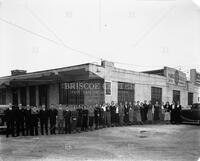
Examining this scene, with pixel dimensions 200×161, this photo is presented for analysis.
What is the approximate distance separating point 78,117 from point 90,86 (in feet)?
14.0

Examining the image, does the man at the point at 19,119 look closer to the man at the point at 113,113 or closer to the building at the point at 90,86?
the building at the point at 90,86

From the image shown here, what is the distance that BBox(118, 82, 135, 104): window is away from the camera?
63.0 feet

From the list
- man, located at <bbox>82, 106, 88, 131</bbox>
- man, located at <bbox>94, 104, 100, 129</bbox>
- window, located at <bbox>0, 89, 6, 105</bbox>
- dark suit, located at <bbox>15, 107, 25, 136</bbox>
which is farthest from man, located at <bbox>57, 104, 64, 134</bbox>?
window, located at <bbox>0, 89, 6, 105</bbox>

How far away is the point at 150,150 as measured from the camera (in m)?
8.15

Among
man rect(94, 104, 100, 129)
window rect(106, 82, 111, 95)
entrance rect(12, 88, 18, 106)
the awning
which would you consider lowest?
man rect(94, 104, 100, 129)

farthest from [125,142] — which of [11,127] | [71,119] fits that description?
[11,127]

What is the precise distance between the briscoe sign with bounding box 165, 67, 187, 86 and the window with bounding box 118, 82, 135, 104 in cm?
605

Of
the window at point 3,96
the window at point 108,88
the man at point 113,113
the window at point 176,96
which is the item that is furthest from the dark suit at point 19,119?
the window at point 176,96

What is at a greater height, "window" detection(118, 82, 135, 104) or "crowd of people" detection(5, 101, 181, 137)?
"window" detection(118, 82, 135, 104)

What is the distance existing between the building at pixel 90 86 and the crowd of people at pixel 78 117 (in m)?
2.12

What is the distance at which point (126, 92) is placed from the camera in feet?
64.7

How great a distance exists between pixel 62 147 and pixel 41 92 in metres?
12.4

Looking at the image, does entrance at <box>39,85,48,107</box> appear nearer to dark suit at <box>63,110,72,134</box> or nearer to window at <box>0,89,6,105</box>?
window at <box>0,89,6,105</box>

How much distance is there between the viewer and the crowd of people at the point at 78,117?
39.9 ft
